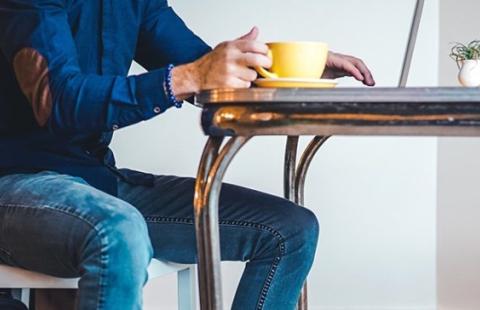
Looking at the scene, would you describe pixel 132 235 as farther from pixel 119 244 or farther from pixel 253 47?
pixel 253 47

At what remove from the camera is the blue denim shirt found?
40.7 inches

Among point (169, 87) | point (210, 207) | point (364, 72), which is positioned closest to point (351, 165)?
point (364, 72)

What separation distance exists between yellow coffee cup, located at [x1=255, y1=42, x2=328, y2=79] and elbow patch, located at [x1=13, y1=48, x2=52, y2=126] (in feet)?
1.03

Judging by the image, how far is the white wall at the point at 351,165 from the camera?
2.13 metres

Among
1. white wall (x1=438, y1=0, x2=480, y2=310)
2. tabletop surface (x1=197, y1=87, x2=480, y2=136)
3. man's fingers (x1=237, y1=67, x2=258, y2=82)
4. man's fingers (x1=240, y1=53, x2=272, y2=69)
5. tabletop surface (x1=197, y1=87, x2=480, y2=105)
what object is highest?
man's fingers (x1=240, y1=53, x2=272, y2=69)

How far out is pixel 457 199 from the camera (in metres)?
2.14

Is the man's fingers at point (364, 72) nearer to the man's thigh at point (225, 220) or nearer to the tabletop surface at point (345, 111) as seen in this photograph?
the man's thigh at point (225, 220)

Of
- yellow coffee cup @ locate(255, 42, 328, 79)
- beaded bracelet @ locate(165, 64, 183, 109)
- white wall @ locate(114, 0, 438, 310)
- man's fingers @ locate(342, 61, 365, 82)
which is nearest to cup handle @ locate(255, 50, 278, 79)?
yellow coffee cup @ locate(255, 42, 328, 79)

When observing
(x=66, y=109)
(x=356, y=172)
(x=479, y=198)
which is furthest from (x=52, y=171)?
(x=479, y=198)

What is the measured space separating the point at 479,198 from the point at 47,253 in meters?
1.40

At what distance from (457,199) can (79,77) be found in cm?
137

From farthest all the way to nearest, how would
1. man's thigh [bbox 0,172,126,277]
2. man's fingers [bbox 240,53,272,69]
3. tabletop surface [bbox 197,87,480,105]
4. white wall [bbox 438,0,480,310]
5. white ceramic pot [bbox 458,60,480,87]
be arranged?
1. white wall [bbox 438,0,480,310]
2. white ceramic pot [bbox 458,60,480,87]
3. man's thigh [bbox 0,172,126,277]
4. man's fingers [bbox 240,53,272,69]
5. tabletop surface [bbox 197,87,480,105]

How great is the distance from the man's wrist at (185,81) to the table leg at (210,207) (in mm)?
124

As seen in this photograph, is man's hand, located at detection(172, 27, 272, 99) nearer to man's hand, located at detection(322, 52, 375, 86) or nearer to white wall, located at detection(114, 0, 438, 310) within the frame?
man's hand, located at detection(322, 52, 375, 86)
